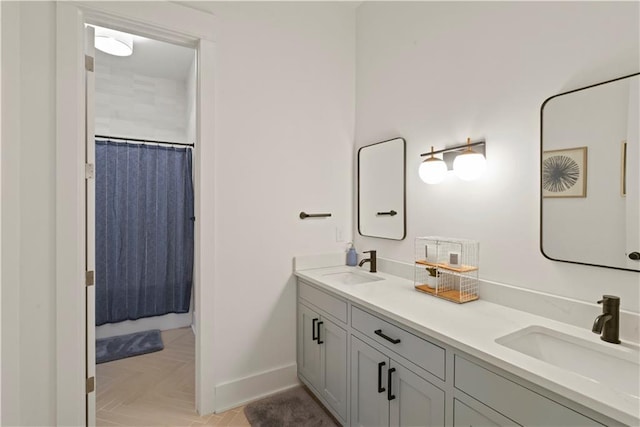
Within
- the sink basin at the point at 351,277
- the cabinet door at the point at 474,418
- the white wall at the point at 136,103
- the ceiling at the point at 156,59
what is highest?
the ceiling at the point at 156,59

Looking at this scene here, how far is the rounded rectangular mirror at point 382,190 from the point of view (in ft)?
7.45

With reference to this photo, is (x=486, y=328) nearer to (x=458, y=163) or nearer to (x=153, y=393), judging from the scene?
(x=458, y=163)

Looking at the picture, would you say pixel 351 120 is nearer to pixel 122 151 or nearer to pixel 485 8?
pixel 485 8

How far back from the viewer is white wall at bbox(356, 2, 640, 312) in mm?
1320

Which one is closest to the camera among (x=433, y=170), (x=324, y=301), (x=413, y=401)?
(x=413, y=401)

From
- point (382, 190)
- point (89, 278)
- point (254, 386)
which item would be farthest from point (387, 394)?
point (89, 278)

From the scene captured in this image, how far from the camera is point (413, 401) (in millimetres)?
1400

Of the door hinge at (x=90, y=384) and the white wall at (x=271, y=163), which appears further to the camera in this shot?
the white wall at (x=271, y=163)

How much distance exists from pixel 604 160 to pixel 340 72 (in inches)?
76.1

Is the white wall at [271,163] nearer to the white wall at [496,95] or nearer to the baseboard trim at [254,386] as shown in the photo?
the baseboard trim at [254,386]

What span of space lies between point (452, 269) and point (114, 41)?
133 inches

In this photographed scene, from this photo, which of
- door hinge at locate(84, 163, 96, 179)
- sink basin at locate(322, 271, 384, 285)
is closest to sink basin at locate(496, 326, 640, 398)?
sink basin at locate(322, 271, 384, 285)

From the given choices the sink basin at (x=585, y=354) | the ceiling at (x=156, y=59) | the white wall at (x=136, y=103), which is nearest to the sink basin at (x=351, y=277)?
the sink basin at (x=585, y=354)

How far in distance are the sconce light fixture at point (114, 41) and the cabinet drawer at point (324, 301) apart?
267 cm
